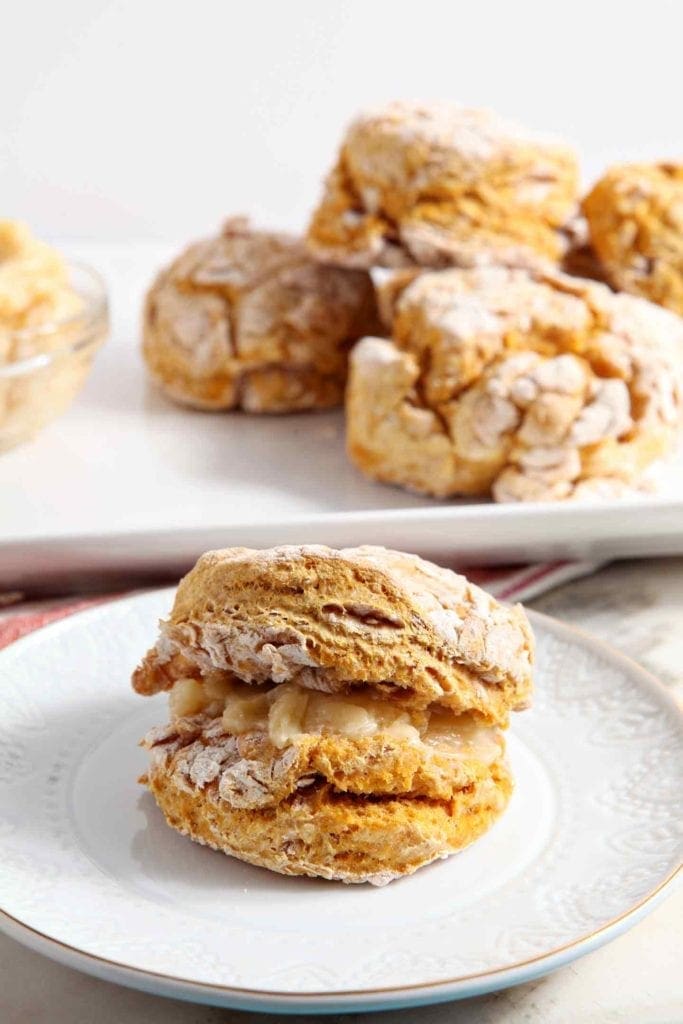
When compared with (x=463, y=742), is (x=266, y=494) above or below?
below

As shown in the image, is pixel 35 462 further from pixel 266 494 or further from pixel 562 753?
pixel 562 753

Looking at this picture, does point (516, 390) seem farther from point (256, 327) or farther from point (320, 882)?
point (320, 882)

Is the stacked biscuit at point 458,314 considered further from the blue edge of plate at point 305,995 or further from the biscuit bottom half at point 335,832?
the blue edge of plate at point 305,995

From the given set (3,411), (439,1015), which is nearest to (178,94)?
(3,411)

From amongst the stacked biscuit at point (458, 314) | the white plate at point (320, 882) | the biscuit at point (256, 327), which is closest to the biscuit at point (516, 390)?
the stacked biscuit at point (458, 314)

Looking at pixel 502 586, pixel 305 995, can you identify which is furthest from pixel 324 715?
pixel 502 586

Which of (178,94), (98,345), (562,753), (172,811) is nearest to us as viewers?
(172,811)

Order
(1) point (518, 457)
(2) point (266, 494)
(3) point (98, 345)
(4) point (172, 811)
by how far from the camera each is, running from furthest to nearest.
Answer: (3) point (98, 345) < (2) point (266, 494) < (1) point (518, 457) < (4) point (172, 811)
